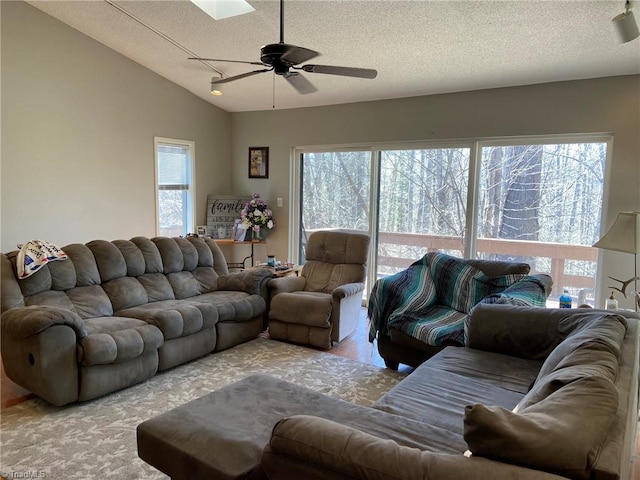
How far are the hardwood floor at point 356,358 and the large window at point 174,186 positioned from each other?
2.71 meters

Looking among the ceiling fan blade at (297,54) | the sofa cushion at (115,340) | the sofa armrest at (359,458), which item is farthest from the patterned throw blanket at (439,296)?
the sofa armrest at (359,458)

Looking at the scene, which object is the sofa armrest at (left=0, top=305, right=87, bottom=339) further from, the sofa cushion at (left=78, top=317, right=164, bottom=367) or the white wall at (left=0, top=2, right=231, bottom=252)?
the white wall at (left=0, top=2, right=231, bottom=252)

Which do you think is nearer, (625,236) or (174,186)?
(625,236)

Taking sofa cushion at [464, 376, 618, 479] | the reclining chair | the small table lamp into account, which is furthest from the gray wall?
sofa cushion at [464, 376, 618, 479]

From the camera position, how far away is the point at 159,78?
5.43 m

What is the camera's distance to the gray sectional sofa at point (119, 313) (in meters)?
2.73

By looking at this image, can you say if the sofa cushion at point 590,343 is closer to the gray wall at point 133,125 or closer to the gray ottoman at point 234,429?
the gray ottoman at point 234,429

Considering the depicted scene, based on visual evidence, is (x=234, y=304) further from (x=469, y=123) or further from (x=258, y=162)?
(x=469, y=123)

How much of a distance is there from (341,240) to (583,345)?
2.99m

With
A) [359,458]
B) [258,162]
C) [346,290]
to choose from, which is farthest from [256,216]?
[359,458]

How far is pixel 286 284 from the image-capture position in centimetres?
440

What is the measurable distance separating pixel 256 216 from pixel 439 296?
118 inches

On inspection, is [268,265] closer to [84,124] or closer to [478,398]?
[84,124]

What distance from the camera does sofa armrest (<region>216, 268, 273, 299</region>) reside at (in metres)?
4.20
